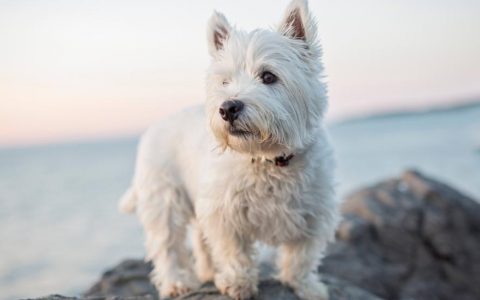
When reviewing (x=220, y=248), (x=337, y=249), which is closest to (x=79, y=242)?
(x=337, y=249)

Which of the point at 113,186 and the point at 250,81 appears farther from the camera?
the point at 113,186

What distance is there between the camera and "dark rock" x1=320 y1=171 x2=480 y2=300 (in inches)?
294

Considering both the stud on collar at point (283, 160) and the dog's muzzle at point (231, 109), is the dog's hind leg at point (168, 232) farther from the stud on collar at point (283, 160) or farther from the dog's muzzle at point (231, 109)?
the dog's muzzle at point (231, 109)

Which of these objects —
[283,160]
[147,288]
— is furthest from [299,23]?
[147,288]

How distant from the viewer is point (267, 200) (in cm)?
470

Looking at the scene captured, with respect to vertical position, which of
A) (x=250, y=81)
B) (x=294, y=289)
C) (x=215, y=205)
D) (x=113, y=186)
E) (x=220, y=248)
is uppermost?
(x=250, y=81)

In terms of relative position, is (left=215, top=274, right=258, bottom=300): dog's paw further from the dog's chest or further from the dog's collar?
the dog's collar

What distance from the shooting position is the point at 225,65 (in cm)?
445

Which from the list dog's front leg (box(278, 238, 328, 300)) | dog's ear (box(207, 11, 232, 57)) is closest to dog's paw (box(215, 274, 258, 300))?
dog's front leg (box(278, 238, 328, 300))

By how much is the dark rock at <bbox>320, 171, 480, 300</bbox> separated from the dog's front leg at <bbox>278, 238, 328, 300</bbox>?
6.84ft

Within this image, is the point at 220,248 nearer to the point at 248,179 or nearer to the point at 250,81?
the point at 248,179

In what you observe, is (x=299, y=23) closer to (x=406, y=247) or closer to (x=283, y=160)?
(x=283, y=160)

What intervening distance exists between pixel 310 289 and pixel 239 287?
653mm

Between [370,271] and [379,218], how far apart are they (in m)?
1.04
